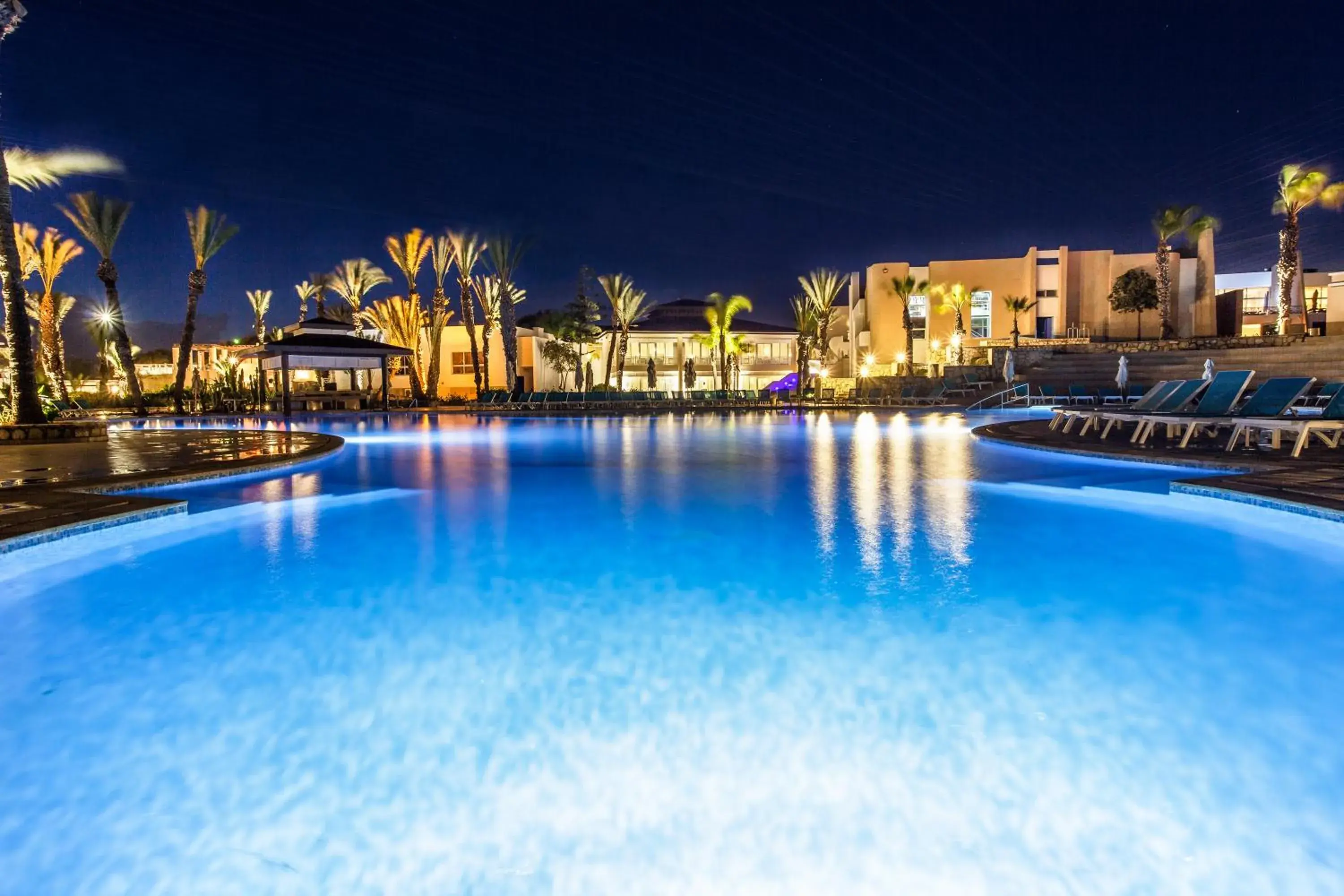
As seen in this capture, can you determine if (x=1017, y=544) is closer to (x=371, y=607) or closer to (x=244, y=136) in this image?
(x=371, y=607)

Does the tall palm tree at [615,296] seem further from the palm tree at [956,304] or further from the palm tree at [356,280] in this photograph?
the palm tree at [956,304]

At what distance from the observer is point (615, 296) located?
1582 inches

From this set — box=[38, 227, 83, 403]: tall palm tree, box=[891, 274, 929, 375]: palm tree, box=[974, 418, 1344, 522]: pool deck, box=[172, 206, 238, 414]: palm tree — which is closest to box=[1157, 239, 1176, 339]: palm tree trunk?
box=[891, 274, 929, 375]: palm tree

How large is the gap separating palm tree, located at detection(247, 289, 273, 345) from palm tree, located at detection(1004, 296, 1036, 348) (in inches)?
1588

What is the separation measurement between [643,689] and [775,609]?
52.7 inches

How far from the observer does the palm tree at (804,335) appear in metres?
39.2

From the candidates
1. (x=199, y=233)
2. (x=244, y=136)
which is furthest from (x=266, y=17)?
(x=244, y=136)

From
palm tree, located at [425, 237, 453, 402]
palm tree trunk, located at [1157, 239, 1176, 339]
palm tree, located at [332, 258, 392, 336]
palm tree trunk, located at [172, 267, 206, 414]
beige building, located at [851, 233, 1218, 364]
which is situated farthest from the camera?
beige building, located at [851, 233, 1218, 364]

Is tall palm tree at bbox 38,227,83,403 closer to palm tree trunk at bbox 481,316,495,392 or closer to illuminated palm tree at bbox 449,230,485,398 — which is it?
illuminated palm tree at bbox 449,230,485,398

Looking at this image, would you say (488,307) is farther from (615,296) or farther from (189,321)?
(189,321)

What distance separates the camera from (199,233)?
29.5 metres

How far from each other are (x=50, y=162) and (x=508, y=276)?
20.3 m

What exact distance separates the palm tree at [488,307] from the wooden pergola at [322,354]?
6.98 metres

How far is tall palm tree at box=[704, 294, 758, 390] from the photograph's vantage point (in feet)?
133
